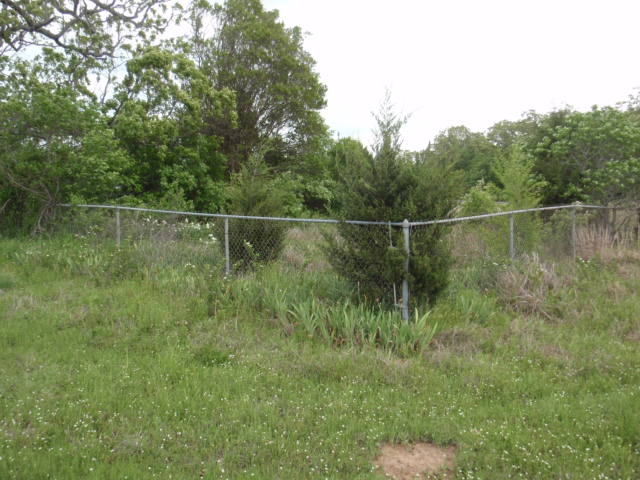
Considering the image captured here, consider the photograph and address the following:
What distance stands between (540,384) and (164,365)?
3.39 metres

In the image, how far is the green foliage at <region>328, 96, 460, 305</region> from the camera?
5395 millimetres

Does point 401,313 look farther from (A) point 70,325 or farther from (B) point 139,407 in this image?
(A) point 70,325

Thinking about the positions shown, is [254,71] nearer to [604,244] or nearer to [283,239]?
[283,239]

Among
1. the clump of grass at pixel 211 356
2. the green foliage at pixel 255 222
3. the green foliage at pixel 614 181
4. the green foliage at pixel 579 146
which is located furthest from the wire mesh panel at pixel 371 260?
the green foliage at pixel 579 146

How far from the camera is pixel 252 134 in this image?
987 inches

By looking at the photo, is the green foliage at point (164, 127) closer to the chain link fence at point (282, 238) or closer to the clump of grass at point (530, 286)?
the chain link fence at point (282, 238)

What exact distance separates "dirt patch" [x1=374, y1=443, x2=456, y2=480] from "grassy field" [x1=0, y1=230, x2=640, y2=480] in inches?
2.9

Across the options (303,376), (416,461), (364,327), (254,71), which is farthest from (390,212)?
(254,71)

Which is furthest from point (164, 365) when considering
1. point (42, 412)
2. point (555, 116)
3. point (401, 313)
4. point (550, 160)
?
point (555, 116)

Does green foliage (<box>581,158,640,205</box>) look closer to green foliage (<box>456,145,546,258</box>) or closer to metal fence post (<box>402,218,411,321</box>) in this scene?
green foliage (<box>456,145,546,258</box>)

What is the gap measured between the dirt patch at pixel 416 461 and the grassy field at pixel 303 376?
2.9 inches

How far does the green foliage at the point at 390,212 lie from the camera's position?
539cm

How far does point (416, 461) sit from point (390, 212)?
286 cm

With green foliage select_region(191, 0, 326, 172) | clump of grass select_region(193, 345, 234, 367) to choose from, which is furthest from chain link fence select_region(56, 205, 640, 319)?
green foliage select_region(191, 0, 326, 172)
